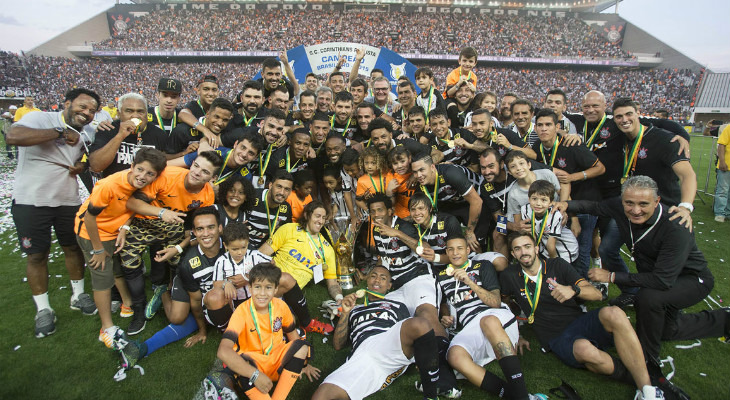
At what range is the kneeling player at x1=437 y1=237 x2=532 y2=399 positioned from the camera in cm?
299

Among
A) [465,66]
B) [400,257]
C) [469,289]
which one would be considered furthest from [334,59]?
[469,289]

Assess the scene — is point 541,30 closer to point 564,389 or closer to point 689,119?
point 689,119

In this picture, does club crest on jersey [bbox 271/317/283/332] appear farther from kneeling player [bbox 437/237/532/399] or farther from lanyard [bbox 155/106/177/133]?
lanyard [bbox 155/106/177/133]

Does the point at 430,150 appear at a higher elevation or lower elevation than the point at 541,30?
lower

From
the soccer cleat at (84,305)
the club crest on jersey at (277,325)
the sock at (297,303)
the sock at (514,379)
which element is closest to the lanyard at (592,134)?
the sock at (514,379)

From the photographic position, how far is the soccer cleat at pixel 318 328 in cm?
403

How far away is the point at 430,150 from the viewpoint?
5051mm

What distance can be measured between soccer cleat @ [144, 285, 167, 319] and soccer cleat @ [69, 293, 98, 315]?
0.67 meters

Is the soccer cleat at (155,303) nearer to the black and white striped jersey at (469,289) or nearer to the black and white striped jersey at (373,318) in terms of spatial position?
the black and white striped jersey at (373,318)

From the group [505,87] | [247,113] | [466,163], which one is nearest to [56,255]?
[247,113]

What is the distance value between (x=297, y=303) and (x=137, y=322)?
1.87 meters

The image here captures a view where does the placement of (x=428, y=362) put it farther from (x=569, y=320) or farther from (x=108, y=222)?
(x=108, y=222)

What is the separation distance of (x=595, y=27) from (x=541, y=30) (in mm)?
9049

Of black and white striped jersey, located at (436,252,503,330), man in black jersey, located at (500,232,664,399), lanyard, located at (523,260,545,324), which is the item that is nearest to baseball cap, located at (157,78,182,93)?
black and white striped jersey, located at (436,252,503,330)
